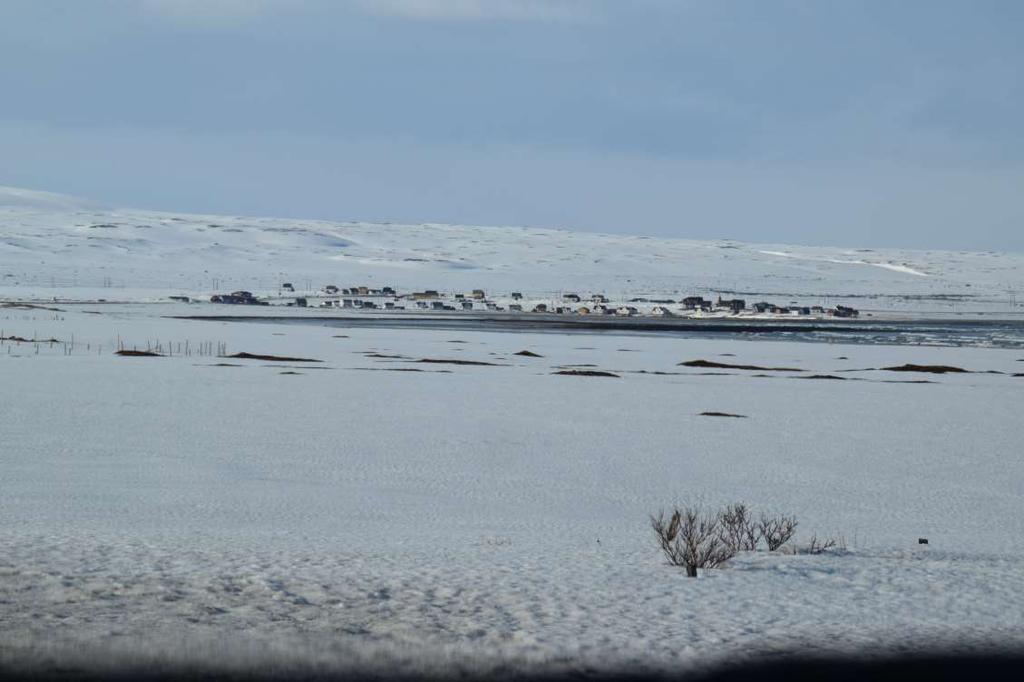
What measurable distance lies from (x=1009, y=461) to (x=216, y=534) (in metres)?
8.79

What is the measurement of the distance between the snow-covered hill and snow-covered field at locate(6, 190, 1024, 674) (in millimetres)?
59215

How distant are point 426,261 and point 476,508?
127 m

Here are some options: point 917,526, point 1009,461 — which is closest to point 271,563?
point 917,526

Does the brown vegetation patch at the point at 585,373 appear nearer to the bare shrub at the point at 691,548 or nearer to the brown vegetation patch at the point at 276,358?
the brown vegetation patch at the point at 276,358

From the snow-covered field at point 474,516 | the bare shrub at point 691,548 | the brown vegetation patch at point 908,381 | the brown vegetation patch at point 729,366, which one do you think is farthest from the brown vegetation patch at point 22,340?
the bare shrub at point 691,548

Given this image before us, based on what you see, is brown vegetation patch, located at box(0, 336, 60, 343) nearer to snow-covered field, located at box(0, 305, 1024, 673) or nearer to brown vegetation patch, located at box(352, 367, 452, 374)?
snow-covered field, located at box(0, 305, 1024, 673)

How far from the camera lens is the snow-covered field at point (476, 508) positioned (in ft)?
19.5

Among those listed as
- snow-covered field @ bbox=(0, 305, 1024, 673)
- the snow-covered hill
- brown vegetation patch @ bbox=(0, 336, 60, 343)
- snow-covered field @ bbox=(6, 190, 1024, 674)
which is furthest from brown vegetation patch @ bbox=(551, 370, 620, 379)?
the snow-covered hill

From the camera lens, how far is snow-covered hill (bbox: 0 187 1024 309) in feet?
350

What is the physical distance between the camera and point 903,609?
652 centimetres

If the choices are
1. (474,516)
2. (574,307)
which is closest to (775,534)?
(474,516)

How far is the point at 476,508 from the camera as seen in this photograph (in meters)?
9.84

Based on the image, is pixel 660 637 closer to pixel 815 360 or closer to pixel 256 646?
pixel 256 646

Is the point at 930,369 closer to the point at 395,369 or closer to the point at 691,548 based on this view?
the point at 395,369
